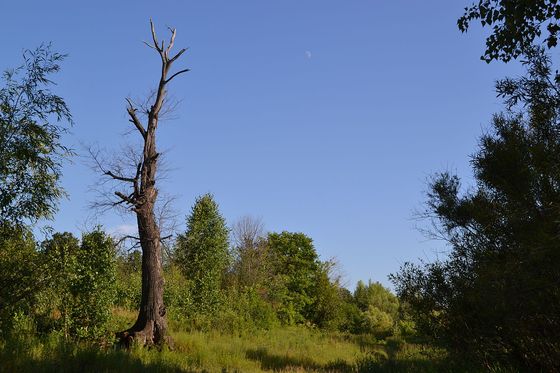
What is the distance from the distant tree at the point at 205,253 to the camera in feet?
87.6

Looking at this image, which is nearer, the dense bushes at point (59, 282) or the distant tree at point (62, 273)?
the dense bushes at point (59, 282)

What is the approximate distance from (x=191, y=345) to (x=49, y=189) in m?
8.03

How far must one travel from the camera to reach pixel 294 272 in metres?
49.0

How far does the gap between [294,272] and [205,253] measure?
68.0 ft

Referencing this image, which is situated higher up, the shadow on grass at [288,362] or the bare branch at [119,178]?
the bare branch at [119,178]

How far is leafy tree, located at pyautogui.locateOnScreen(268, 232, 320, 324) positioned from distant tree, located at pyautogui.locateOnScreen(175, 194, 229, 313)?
992cm

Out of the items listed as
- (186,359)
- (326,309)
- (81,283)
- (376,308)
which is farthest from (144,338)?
(376,308)

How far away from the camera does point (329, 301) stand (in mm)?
41656

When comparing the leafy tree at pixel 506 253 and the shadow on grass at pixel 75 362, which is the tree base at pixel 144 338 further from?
the leafy tree at pixel 506 253

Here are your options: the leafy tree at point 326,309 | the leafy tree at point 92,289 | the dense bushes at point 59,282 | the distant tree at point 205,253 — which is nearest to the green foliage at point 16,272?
the dense bushes at point 59,282

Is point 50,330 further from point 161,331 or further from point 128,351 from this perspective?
point 161,331

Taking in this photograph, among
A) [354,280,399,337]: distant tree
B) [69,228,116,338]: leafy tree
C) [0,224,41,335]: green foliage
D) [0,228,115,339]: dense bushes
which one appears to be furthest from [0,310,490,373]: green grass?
[354,280,399,337]: distant tree

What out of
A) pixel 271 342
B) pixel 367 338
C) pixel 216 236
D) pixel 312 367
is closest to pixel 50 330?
pixel 312 367

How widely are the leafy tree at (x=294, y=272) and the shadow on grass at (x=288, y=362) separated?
19.4 m
